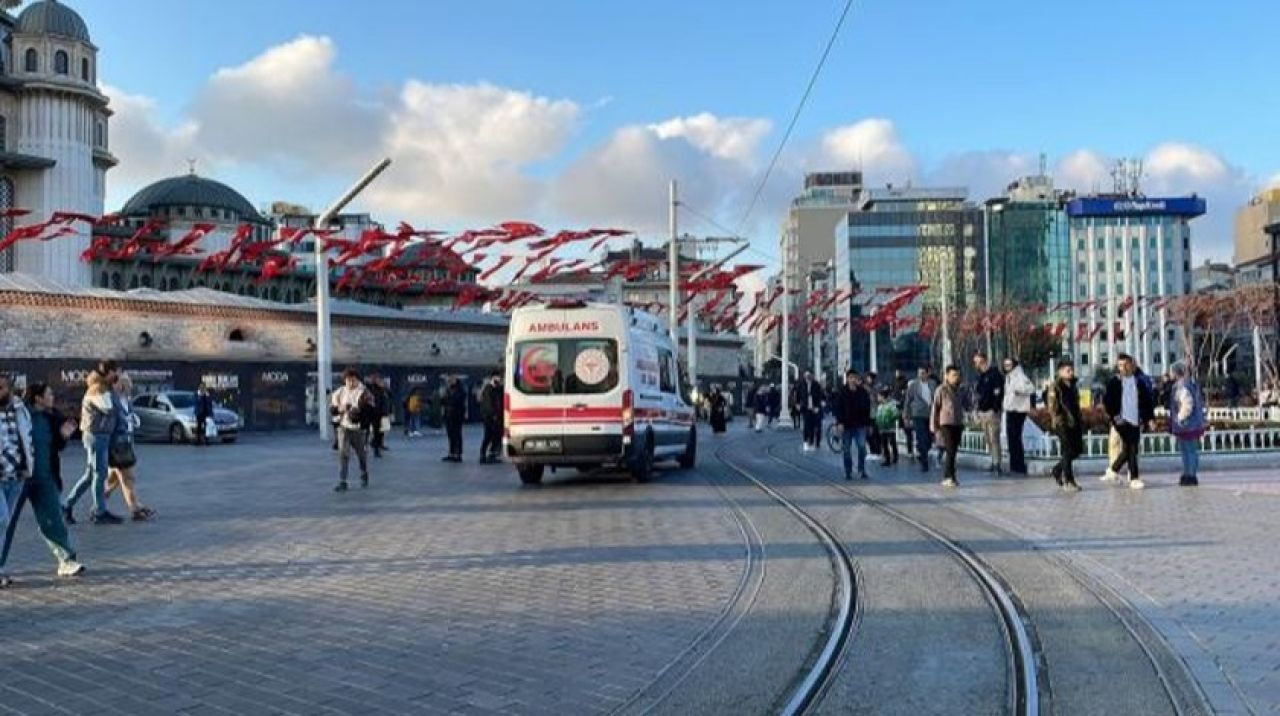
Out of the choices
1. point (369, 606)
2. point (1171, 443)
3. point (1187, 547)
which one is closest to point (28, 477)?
point (369, 606)

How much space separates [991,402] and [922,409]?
203cm

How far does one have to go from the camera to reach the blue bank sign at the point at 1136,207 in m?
138

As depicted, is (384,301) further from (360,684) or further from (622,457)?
(360,684)

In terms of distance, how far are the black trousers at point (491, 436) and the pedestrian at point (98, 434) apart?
999 cm

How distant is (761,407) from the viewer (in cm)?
4238

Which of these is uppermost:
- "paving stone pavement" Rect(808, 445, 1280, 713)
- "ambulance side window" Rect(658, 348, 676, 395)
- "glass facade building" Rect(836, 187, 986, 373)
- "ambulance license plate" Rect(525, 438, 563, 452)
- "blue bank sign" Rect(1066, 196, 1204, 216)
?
"blue bank sign" Rect(1066, 196, 1204, 216)

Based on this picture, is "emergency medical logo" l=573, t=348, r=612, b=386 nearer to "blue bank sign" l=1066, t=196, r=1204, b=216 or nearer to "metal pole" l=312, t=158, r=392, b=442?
"metal pole" l=312, t=158, r=392, b=442

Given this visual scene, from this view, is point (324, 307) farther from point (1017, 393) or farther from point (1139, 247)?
point (1139, 247)

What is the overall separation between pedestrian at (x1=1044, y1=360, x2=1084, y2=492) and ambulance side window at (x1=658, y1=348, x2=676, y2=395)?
254 inches

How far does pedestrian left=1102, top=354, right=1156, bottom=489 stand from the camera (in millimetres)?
16203

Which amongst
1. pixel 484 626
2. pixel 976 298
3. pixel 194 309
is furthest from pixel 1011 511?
pixel 976 298

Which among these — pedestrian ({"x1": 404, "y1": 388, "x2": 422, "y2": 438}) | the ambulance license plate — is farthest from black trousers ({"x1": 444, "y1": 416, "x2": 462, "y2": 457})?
pedestrian ({"x1": 404, "y1": 388, "x2": 422, "y2": 438})

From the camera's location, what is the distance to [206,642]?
7.38m

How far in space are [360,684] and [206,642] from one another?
1566 mm
